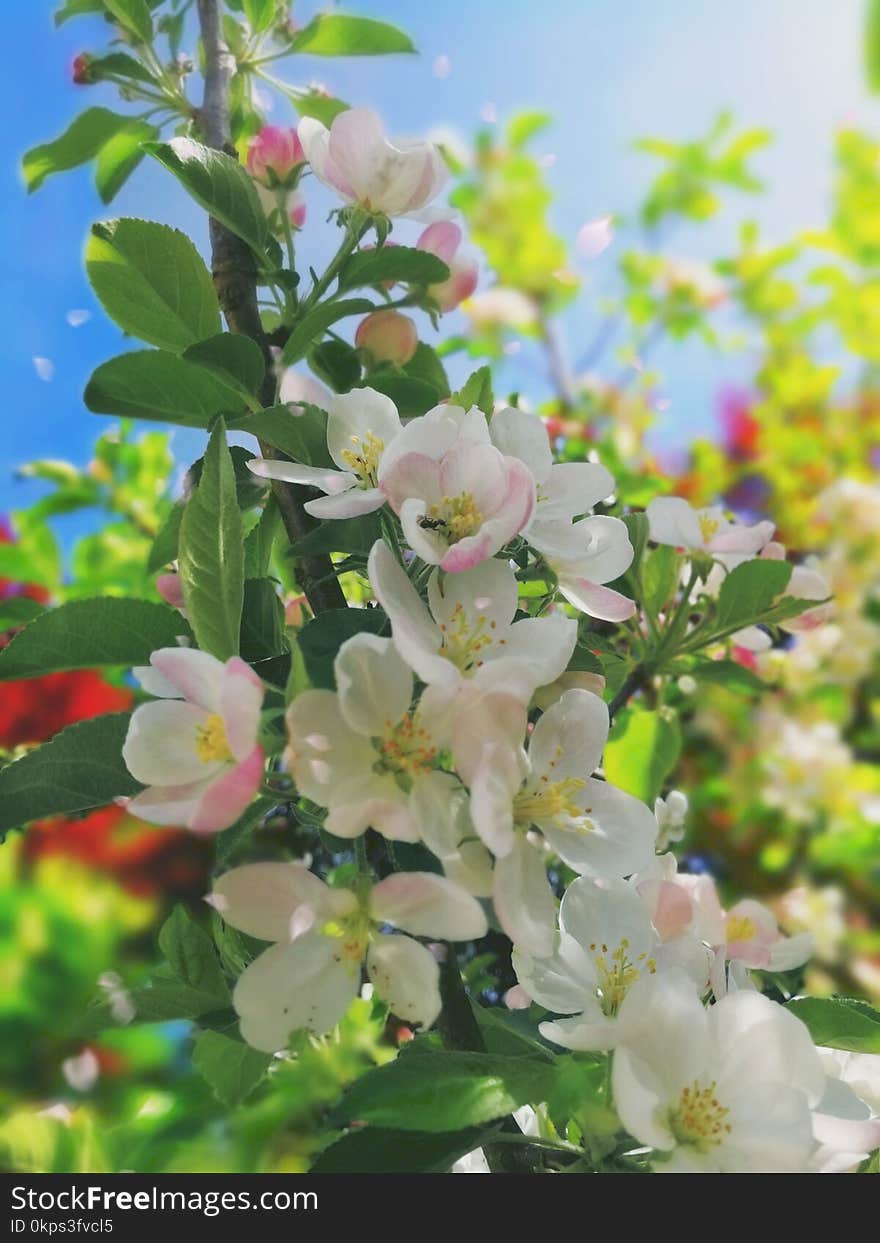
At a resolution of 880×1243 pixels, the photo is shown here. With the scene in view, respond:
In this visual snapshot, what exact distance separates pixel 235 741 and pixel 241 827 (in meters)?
0.10

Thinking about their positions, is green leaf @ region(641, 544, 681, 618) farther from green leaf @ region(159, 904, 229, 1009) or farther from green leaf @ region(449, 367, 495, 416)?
green leaf @ region(159, 904, 229, 1009)

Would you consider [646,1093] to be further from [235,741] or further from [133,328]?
[133,328]

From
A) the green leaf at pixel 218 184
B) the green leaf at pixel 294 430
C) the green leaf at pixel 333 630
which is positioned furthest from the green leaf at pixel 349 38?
the green leaf at pixel 333 630

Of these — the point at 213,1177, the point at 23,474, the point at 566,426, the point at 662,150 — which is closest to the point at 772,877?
the point at 566,426

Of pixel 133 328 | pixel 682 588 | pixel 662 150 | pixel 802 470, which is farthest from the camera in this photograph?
pixel 802 470

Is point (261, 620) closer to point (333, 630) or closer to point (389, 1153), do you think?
point (333, 630)

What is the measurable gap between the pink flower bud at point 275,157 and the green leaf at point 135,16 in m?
0.14

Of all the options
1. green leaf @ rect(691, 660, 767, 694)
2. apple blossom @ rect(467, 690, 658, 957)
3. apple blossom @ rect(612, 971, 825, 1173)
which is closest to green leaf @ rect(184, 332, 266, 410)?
apple blossom @ rect(467, 690, 658, 957)

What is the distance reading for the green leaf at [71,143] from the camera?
756 mm

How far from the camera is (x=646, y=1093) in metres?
0.38

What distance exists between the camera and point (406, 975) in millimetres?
381

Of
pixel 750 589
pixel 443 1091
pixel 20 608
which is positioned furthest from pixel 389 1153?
pixel 20 608

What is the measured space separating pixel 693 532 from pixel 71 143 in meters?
0.51

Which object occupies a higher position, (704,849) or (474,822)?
(474,822)
